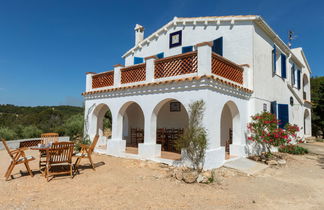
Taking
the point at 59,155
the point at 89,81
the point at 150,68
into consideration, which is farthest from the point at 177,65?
the point at 89,81

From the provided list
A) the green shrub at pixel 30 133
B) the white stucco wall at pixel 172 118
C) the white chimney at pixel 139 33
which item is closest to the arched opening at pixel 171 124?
the white stucco wall at pixel 172 118

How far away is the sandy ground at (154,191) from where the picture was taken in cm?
411

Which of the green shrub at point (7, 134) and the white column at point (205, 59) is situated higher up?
the white column at point (205, 59)

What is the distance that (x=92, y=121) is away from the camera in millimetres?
10711

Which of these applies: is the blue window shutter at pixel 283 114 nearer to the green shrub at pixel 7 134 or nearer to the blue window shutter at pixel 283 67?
the blue window shutter at pixel 283 67

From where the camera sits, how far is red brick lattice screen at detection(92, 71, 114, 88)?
10062mm

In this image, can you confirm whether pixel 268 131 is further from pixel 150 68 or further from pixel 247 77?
pixel 150 68

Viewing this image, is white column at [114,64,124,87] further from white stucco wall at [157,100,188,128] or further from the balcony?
white stucco wall at [157,100,188,128]

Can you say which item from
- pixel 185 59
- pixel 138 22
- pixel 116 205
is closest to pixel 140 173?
pixel 116 205

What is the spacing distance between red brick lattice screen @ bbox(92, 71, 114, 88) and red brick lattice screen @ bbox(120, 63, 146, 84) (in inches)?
36.0

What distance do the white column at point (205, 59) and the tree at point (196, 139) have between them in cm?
102

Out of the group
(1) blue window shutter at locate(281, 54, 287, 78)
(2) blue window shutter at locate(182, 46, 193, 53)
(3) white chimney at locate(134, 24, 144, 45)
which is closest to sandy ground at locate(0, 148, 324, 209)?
(1) blue window shutter at locate(281, 54, 287, 78)

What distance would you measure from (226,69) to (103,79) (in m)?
6.30

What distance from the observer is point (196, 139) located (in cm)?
624
